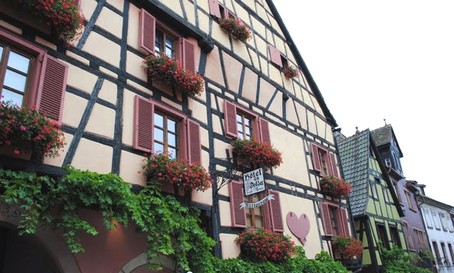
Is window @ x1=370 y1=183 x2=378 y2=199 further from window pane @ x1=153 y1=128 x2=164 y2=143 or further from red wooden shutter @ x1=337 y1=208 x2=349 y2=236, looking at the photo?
window pane @ x1=153 y1=128 x2=164 y2=143

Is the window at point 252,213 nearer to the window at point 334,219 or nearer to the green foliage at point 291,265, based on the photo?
the green foliage at point 291,265

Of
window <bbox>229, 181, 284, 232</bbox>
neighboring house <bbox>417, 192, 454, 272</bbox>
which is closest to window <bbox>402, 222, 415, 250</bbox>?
neighboring house <bbox>417, 192, 454, 272</bbox>

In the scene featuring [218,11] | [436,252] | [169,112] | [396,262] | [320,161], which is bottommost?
[396,262]

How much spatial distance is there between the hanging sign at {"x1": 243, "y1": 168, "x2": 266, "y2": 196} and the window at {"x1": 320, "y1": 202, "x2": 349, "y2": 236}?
4091 mm

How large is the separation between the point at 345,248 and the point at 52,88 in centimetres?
898

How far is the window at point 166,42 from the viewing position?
8.20m

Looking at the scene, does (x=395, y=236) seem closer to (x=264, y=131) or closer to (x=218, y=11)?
(x=264, y=131)

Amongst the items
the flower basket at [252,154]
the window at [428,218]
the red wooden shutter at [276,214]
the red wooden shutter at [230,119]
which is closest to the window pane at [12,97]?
the red wooden shutter at [230,119]

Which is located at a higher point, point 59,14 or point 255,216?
point 59,14

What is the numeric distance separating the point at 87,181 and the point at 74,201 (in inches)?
13.2

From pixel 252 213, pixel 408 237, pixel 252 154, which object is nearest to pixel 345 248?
pixel 252 213

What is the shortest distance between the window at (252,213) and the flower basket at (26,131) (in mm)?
4236

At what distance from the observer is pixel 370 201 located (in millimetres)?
16188

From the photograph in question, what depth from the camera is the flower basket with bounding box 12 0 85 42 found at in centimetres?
575
